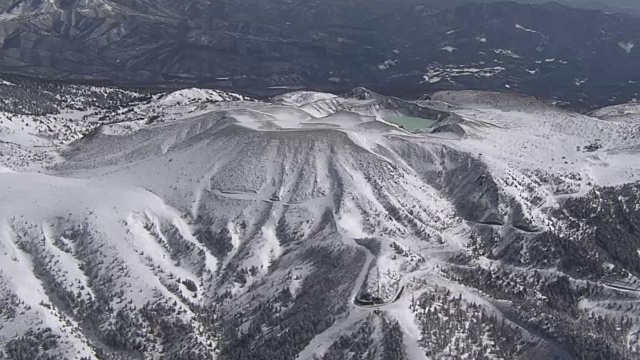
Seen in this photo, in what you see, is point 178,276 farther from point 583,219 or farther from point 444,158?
point 583,219

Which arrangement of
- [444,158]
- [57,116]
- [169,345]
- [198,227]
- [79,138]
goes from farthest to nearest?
[57,116], [79,138], [444,158], [198,227], [169,345]

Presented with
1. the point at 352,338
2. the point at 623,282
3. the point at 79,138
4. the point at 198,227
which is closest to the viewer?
the point at 352,338

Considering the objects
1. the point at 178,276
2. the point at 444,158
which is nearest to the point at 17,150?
the point at 178,276

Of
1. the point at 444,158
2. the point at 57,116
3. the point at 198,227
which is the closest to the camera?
the point at 198,227

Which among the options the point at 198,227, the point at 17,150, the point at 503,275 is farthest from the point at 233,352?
the point at 17,150

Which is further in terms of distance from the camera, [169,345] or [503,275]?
[503,275]

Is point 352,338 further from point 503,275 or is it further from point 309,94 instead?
point 309,94
